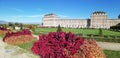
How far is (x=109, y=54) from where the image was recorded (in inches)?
493

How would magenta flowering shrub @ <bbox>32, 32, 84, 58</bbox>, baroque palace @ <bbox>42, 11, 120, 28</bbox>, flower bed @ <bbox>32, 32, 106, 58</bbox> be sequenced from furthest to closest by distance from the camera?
baroque palace @ <bbox>42, 11, 120, 28</bbox>, magenta flowering shrub @ <bbox>32, 32, 84, 58</bbox>, flower bed @ <bbox>32, 32, 106, 58</bbox>

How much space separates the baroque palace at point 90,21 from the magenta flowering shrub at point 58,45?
434 feet

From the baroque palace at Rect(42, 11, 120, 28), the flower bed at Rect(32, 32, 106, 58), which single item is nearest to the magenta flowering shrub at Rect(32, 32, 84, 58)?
the flower bed at Rect(32, 32, 106, 58)

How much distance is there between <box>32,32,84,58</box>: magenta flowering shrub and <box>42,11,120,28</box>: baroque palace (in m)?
132

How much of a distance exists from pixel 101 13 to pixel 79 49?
443 feet

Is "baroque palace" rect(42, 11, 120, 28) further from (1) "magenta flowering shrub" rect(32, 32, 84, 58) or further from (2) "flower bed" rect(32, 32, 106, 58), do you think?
(2) "flower bed" rect(32, 32, 106, 58)

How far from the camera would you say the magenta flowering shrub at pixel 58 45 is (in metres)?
8.73

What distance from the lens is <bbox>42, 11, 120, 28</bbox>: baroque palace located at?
138125 millimetres

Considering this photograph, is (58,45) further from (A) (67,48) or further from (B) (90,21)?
(B) (90,21)

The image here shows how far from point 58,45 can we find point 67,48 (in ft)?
1.47

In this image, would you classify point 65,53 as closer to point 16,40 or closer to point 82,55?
point 82,55

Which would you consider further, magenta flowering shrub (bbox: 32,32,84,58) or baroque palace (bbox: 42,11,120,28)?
baroque palace (bbox: 42,11,120,28)

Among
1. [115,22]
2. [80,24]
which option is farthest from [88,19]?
[115,22]

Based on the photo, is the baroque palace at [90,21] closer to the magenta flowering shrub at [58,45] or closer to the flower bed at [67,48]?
the magenta flowering shrub at [58,45]
